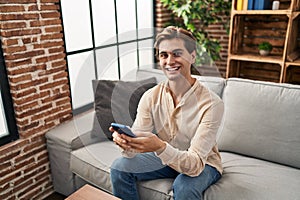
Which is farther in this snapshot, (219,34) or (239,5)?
(219,34)

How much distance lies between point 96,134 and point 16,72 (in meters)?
0.67

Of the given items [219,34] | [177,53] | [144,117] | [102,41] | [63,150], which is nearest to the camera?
[177,53]

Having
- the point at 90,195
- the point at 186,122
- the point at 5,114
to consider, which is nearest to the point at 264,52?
the point at 186,122

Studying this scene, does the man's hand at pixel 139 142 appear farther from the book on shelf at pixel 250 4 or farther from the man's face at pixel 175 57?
the book on shelf at pixel 250 4

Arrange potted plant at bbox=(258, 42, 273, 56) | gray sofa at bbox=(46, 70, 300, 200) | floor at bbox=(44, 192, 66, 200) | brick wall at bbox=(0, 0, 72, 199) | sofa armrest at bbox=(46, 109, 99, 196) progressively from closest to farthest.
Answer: gray sofa at bbox=(46, 70, 300, 200) → brick wall at bbox=(0, 0, 72, 199) → sofa armrest at bbox=(46, 109, 99, 196) → floor at bbox=(44, 192, 66, 200) → potted plant at bbox=(258, 42, 273, 56)

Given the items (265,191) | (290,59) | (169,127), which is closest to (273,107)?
(265,191)

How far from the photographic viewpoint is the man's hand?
3.35 feet

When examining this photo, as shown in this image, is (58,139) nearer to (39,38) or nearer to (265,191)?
(39,38)

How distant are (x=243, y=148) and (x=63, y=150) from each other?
1.16 metres

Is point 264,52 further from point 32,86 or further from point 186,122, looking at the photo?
point 32,86

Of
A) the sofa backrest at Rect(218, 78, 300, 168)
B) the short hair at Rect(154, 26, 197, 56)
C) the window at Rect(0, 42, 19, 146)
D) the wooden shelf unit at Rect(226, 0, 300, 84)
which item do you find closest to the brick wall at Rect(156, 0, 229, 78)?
the wooden shelf unit at Rect(226, 0, 300, 84)

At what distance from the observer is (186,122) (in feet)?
4.12

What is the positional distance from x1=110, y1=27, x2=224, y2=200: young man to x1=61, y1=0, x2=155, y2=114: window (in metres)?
0.13

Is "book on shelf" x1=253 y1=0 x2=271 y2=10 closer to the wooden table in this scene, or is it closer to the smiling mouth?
the smiling mouth
